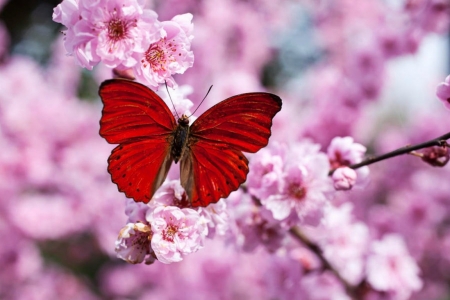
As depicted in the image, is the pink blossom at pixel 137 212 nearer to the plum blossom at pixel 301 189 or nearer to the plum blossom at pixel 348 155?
the plum blossom at pixel 301 189

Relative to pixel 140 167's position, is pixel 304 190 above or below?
above

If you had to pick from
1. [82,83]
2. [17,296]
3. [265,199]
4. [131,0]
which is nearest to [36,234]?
[17,296]

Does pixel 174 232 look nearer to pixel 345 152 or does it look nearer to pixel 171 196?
pixel 171 196

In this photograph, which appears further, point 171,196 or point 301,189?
point 301,189

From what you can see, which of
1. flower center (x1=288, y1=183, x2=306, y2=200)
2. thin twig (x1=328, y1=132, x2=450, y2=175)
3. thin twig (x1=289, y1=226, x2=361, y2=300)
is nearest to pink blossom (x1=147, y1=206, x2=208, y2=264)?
flower center (x1=288, y1=183, x2=306, y2=200)

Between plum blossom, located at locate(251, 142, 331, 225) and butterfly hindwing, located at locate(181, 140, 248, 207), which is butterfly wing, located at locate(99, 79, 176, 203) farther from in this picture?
plum blossom, located at locate(251, 142, 331, 225)

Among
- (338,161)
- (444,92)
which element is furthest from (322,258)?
(444,92)

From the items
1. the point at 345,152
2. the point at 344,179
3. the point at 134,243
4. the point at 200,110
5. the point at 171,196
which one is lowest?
the point at 134,243
